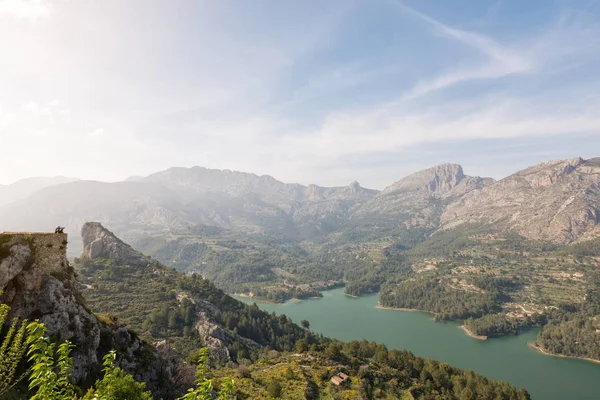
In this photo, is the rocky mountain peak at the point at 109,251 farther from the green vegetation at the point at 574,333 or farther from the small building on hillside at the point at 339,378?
the green vegetation at the point at 574,333

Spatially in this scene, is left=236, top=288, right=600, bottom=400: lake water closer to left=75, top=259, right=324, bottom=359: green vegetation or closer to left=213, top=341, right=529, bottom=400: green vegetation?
left=75, top=259, right=324, bottom=359: green vegetation

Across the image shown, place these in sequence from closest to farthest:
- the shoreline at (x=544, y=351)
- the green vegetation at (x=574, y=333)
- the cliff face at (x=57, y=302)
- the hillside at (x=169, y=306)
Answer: the cliff face at (x=57, y=302) → the hillside at (x=169, y=306) → the shoreline at (x=544, y=351) → the green vegetation at (x=574, y=333)

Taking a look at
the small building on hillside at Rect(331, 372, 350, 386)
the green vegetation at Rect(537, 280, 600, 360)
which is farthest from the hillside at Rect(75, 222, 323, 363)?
the green vegetation at Rect(537, 280, 600, 360)

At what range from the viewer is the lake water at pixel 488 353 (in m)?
115

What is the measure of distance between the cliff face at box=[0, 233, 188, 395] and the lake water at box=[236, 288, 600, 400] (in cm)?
13133

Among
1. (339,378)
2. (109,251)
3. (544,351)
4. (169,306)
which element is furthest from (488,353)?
(109,251)

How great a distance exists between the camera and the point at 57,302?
33.6 metres

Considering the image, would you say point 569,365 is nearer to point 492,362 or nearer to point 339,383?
point 492,362

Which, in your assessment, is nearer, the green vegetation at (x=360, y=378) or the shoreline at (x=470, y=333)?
the green vegetation at (x=360, y=378)

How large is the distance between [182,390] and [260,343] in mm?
79469

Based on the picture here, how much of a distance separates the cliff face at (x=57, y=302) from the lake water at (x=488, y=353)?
131332 millimetres

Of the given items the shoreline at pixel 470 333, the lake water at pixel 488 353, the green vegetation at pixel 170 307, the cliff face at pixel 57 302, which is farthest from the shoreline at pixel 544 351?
the cliff face at pixel 57 302

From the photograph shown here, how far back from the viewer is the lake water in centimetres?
11456

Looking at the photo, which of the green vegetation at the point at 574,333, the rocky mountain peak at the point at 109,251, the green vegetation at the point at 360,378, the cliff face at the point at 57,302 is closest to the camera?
the cliff face at the point at 57,302
